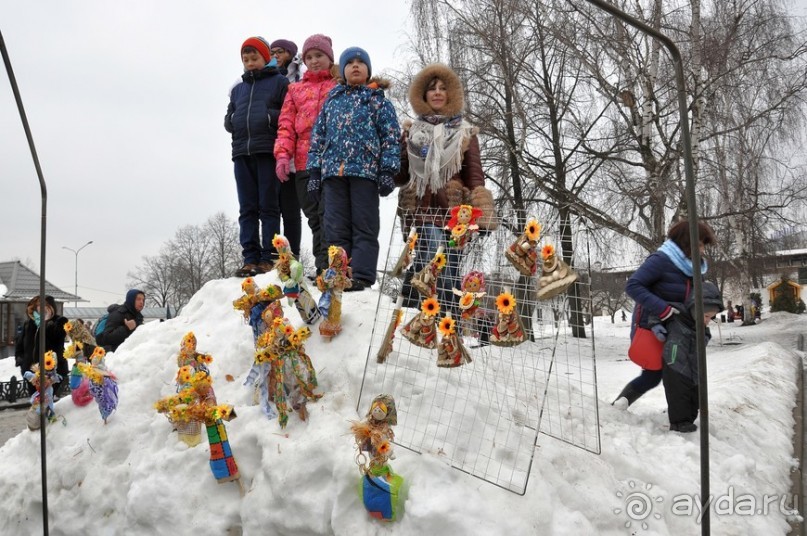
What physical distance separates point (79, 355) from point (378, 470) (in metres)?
2.57

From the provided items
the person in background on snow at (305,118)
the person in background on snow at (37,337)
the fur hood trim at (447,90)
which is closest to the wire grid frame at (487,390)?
the fur hood trim at (447,90)

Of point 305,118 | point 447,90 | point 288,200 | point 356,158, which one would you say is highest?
point 447,90

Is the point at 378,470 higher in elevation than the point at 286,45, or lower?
lower

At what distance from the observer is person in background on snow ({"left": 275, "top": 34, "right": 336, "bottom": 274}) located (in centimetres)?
472

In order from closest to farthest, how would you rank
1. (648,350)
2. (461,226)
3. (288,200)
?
(461,226), (648,350), (288,200)

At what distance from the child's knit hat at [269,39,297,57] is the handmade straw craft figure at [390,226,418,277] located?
3.42 m

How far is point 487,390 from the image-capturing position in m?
3.37

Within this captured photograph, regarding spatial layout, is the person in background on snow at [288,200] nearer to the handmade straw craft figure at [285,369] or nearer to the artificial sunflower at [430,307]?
the handmade straw craft figure at [285,369]

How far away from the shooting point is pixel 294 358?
10.0 feet

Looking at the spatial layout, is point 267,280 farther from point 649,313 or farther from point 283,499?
point 649,313

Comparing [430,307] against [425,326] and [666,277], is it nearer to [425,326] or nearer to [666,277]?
[425,326]

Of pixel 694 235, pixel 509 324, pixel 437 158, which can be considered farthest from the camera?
pixel 437 158

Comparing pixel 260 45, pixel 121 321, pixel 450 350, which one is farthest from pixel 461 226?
pixel 121 321

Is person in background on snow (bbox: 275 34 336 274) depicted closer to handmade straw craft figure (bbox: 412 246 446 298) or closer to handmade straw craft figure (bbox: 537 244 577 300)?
handmade straw craft figure (bbox: 412 246 446 298)
